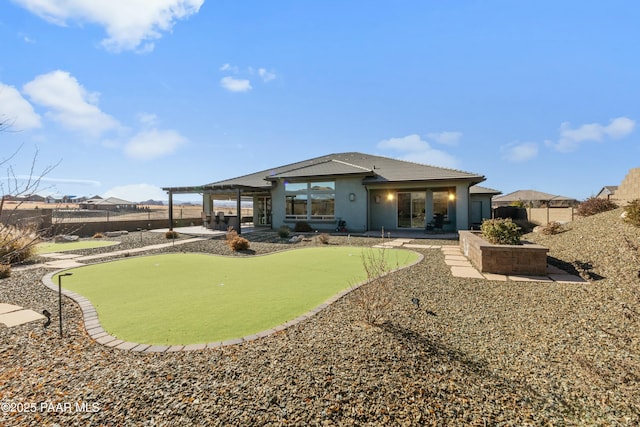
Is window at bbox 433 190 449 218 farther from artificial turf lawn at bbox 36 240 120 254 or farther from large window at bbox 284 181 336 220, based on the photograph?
artificial turf lawn at bbox 36 240 120 254

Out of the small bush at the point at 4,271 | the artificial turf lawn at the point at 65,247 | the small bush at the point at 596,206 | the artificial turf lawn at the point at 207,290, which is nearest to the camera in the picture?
the artificial turf lawn at the point at 207,290

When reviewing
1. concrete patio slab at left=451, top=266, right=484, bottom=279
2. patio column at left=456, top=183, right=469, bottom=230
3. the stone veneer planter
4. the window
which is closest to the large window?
the window

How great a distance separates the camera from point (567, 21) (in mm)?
8211

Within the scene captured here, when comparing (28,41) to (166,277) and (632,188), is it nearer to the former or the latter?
(166,277)

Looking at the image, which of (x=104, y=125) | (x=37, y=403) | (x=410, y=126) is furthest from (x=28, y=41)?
(x=410, y=126)

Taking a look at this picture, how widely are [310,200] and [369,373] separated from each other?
15577mm

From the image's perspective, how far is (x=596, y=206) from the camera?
40.5ft

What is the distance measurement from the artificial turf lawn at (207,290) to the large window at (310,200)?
8248 mm

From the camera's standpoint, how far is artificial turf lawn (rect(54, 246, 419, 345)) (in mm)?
3785

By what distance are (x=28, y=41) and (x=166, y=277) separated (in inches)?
228

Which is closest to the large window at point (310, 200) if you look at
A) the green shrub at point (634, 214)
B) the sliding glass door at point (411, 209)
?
the sliding glass door at point (411, 209)

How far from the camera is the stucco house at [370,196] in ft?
51.0

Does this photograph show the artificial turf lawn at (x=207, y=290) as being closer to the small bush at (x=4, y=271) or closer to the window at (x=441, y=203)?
the small bush at (x=4, y=271)

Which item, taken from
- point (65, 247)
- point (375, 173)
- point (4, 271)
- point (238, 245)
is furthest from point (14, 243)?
point (375, 173)
